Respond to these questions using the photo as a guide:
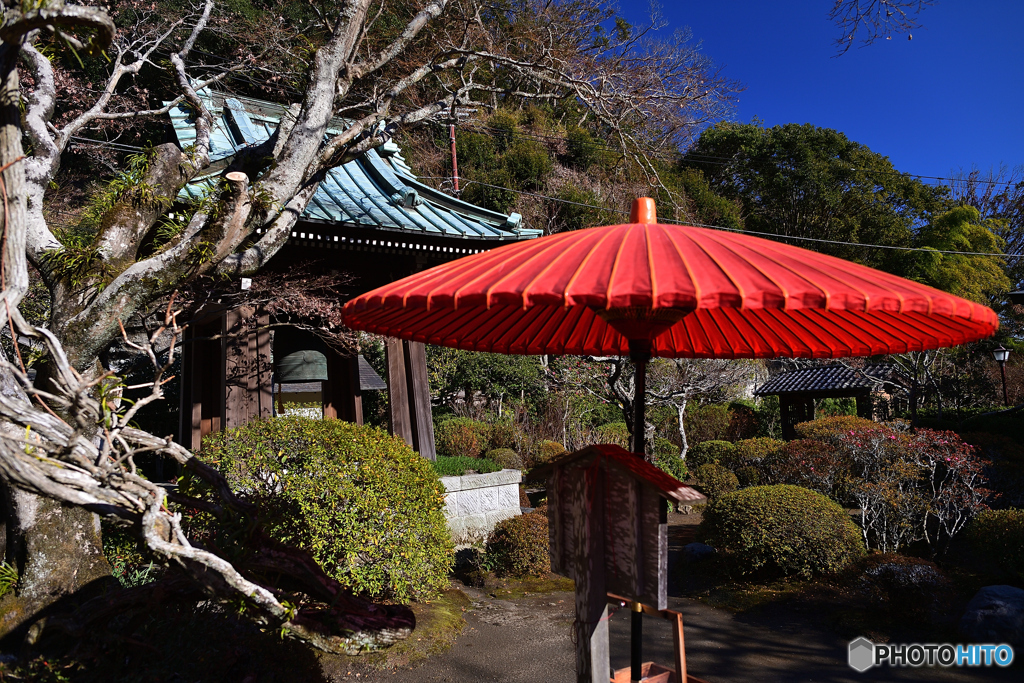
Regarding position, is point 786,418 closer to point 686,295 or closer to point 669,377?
point 669,377

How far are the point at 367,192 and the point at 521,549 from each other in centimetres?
459

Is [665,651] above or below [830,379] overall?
below

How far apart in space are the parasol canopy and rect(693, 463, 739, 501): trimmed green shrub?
336 inches

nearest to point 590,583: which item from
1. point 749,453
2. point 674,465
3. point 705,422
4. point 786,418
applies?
point 749,453

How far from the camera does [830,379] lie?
1590cm

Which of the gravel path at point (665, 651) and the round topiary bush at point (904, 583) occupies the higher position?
the round topiary bush at point (904, 583)

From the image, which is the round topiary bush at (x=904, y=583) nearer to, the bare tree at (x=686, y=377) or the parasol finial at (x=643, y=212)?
the parasol finial at (x=643, y=212)

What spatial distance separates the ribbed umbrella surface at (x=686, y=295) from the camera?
1.37 meters

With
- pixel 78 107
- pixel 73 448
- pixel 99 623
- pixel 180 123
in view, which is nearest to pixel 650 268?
pixel 73 448

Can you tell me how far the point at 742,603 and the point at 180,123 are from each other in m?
8.65

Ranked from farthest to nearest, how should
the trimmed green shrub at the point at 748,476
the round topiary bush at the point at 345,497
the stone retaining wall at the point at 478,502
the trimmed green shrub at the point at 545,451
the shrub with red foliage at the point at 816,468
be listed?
1. the trimmed green shrub at the point at 545,451
2. the trimmed green shrub at the point at 748,476
3. the shrub with red foliage at the point at 816,468
4. the stone retaining wall at the point at 478,502
5. the round topiary bush at the point at 345,497

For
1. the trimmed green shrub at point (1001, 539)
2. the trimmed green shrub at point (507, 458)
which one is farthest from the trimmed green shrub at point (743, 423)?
the trimmed green shrub at point (1001, 539)

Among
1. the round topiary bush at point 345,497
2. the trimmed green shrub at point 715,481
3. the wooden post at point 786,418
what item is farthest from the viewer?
the wooden post at point 786,418

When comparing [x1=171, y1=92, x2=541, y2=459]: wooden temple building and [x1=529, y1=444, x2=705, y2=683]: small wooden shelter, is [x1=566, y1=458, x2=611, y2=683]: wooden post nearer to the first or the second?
[x1=529, y1=444, x2=705, y2=683]: small wooden shelter
